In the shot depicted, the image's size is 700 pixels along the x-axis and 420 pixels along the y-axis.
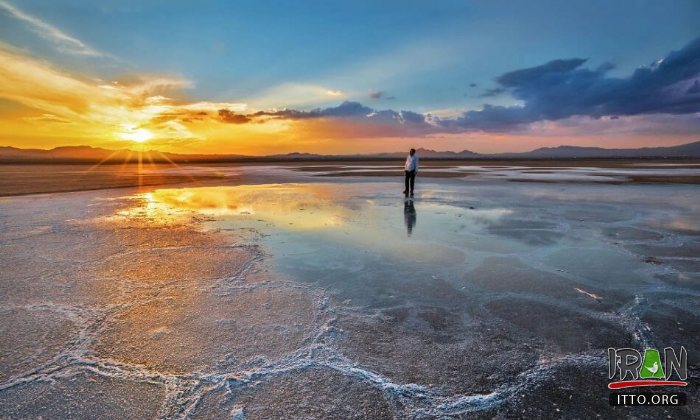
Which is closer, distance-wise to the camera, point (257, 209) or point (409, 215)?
point (409, 215)

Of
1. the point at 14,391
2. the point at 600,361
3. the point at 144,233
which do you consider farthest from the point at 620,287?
the point at 144,233

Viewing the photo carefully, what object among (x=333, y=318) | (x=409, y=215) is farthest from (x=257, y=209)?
(x=333, y=318)

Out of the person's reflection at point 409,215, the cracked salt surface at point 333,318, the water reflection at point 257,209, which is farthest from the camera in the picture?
the water reflection at point 257,209

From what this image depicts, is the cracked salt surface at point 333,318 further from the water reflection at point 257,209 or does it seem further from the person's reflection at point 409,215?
the water reflection at point 257,209

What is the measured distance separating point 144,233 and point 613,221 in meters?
10.5

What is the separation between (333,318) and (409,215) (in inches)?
242

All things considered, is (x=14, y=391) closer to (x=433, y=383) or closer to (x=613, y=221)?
(x=433, y=383)

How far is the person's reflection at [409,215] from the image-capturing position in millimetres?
7918

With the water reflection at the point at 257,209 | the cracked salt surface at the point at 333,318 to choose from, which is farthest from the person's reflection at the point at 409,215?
the water reflection at the point at 257,209

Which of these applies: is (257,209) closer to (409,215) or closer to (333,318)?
(409,215)

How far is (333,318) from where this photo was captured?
11.9 ft

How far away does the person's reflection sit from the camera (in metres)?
7.92

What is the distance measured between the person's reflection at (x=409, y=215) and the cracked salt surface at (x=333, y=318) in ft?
0.46

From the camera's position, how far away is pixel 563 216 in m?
9.25
